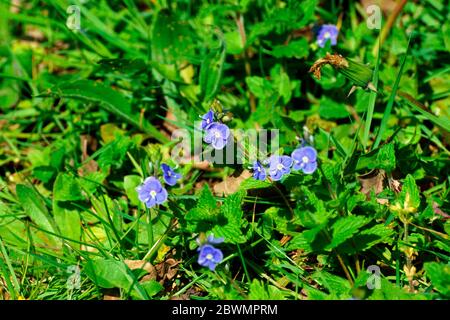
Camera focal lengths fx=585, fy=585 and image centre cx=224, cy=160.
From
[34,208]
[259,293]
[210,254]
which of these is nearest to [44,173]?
[34,208]

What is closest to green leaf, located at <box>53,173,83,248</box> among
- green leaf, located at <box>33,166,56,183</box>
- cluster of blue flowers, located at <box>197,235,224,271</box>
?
green leaf, located at <box>33,166,56,183</box>

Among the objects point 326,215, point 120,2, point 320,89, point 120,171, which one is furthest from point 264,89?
point 120,2

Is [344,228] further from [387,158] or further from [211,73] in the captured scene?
[211,73]

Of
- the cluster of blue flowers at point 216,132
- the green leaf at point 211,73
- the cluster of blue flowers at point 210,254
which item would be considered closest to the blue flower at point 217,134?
the cluster of blue flowers at point 216,132

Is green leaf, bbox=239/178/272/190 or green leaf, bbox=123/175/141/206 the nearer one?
green leaf, bbox=239/178/272/190

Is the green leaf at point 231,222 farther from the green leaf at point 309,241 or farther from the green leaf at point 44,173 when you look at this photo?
the green leaf at point 44,173

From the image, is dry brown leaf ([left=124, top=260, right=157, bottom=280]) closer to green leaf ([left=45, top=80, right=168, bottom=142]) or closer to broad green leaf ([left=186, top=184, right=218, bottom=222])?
broad green leaf ([left=186, top=184, right=218, bottom=222])
